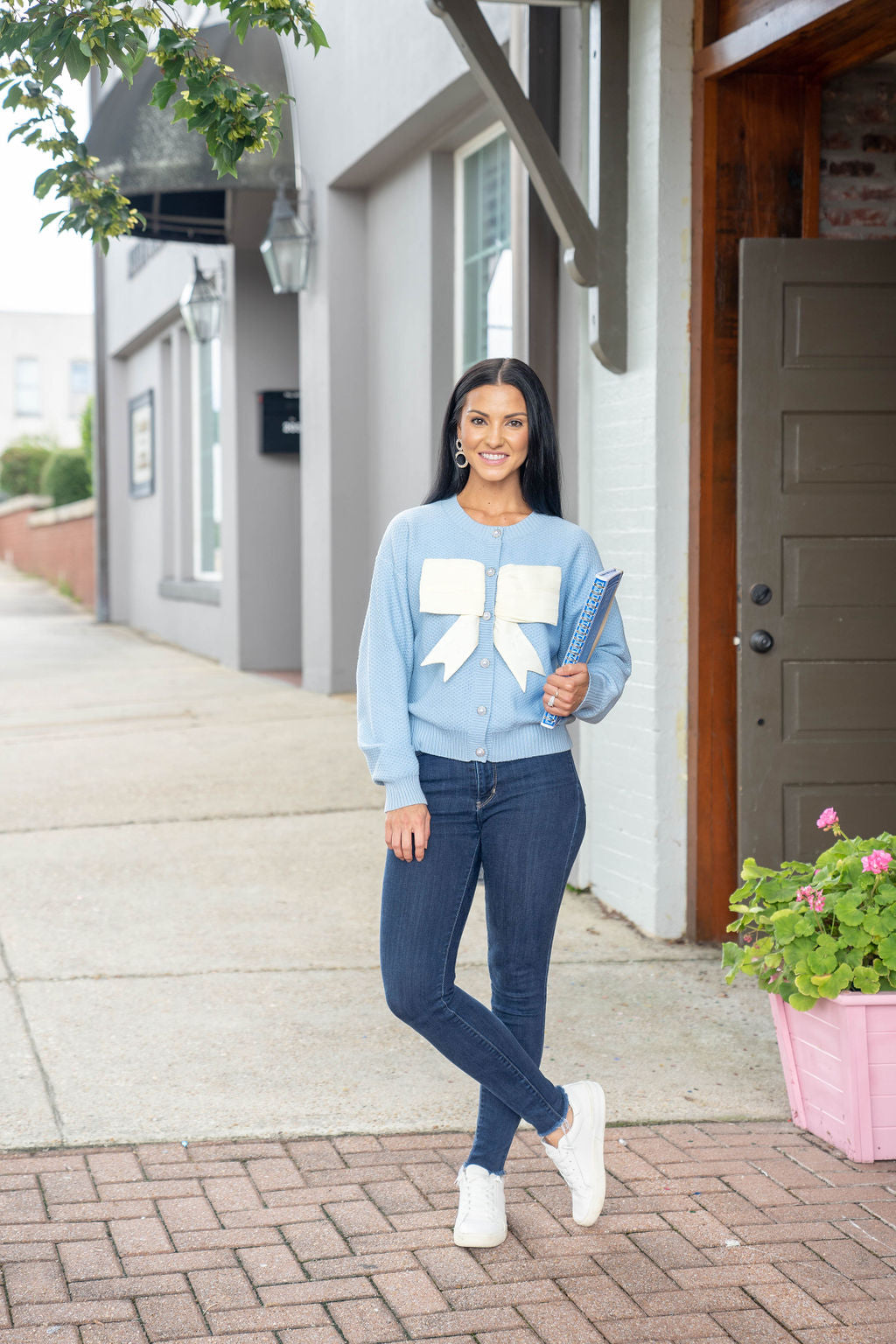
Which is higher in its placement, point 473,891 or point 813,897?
point 473,891

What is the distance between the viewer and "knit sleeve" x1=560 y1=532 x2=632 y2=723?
118 inches

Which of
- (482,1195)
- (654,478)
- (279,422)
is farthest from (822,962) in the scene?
(279,422)

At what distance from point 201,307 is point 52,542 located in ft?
49.8

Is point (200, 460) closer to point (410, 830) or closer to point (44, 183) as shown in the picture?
point (44, 183)

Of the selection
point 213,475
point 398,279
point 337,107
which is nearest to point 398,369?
point 398,279

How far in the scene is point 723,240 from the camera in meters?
5.04

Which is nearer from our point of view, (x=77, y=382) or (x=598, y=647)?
(x=598, y=647)

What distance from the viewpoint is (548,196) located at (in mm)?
5188

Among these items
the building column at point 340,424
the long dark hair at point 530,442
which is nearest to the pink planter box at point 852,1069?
the long dark hair at point 530,442

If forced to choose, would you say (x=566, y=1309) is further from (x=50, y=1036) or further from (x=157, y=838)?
(x=157, y=838)

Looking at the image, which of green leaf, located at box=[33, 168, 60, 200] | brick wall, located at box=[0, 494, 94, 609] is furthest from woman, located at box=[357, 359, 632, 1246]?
brick wall, located at box=[0, 494, 94, 609]

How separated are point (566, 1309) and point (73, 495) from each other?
29.5 metres

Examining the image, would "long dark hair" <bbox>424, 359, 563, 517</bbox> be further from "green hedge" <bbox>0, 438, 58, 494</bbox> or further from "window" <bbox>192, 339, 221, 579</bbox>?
"green hedge" <bbox>0, 438, 58, 494</bbox>

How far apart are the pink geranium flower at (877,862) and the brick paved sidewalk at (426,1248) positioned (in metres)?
0.69
